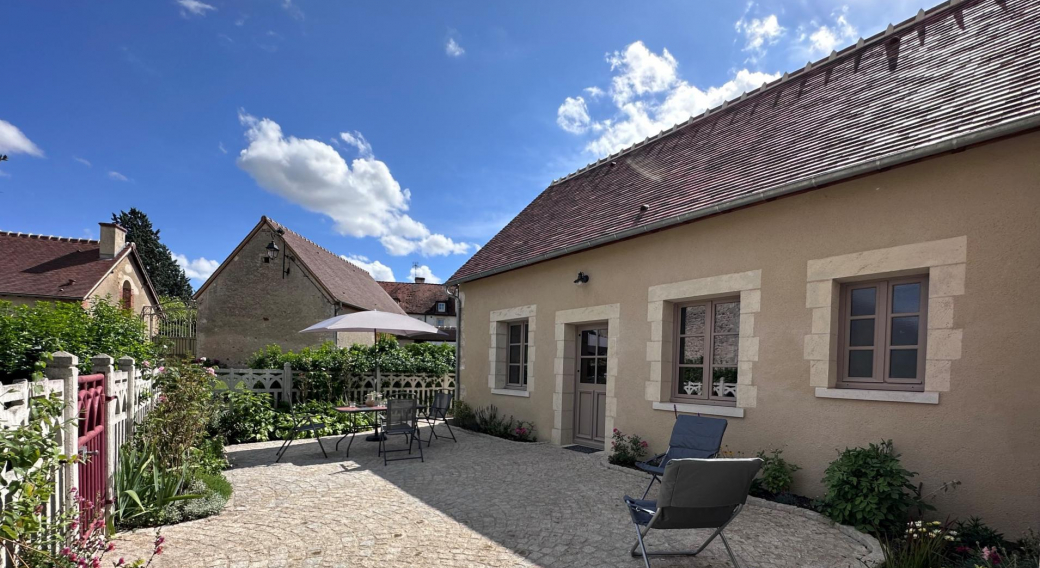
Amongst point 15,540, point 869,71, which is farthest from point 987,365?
point 15,540

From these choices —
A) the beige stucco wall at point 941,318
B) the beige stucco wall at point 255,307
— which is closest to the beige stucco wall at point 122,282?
the beige stucco wall at point 255,307

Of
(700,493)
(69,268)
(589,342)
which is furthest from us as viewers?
(69,268)

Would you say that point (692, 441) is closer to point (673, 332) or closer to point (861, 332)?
point (673, 332)

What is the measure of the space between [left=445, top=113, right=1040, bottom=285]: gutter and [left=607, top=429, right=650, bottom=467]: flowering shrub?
2.69 metres

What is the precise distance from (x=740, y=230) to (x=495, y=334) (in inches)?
204

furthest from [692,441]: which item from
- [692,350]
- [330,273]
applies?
[330,273]

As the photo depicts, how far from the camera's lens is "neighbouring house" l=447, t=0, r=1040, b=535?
3.94m

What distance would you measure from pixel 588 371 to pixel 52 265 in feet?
72.4

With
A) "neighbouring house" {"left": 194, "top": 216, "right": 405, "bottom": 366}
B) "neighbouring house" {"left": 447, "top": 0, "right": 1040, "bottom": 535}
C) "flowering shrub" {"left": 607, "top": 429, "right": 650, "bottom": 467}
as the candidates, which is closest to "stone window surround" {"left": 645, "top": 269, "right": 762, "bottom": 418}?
"neighbouring house" {"left": 447, "top": 0, "right": 1040, "bottom": 535}

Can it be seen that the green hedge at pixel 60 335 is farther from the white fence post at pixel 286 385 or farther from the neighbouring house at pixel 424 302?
the neighbouring house at pixel 424 302

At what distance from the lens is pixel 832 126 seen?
5.80 metres

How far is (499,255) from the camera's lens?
979 cm

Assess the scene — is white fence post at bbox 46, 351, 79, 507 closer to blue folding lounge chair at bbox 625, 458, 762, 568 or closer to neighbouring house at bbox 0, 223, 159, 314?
blue folding lounge chair at bbox 625, 458, 762, 568

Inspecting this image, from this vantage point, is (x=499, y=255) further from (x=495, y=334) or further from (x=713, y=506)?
(x=713, y=506)
